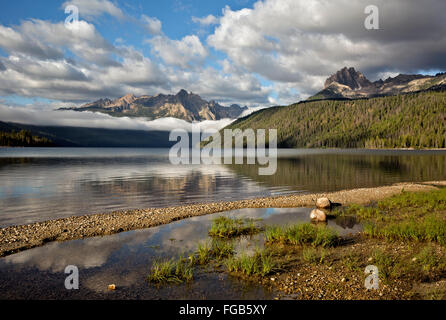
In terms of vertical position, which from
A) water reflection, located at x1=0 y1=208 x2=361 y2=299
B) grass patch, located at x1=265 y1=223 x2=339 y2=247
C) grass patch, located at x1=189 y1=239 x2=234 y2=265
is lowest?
water reflection, located at x1=0 y1=208 x2=361 y2=299

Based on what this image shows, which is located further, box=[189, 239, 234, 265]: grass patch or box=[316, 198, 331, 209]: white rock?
box=[316, 198, 331, 209]: white rock

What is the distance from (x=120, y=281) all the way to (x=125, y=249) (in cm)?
443

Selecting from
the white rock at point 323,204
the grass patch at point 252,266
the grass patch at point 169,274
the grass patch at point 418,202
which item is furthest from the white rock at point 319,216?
the grass patch at point 169,274

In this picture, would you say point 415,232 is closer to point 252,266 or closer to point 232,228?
point 252,266

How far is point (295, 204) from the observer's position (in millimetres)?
31203

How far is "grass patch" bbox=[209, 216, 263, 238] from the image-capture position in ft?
65.6

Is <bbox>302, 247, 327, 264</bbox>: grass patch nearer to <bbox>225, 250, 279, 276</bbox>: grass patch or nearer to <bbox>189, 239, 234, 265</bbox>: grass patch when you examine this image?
<bbox>225, 250, 279, 276</bbox>: grass patch

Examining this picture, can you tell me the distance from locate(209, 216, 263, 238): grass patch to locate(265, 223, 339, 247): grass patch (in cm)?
249

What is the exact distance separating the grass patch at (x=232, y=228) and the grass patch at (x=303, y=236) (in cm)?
249

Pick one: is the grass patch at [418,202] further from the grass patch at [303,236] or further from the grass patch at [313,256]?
the grass patch at [313,256]

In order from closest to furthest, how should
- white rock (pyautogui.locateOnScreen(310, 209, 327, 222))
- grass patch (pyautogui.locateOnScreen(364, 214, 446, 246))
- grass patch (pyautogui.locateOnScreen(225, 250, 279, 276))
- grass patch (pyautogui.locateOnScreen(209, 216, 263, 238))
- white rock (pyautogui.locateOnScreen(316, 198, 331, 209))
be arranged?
grass patch (pyautogui.locateOnScreen(225, 250, 279, 276)) → grass patch (pyautogui.locateOnScreen(364, 214, 446, 246)) → grass patch (pyautogui.locateOnScreen(209, 216, 263, 238)) → white rock (pyautogui.locateOnScreen(310, 209, 327, 222)) → white rock (pyautogui.locateOnScreen(316, 198, 331, 209))

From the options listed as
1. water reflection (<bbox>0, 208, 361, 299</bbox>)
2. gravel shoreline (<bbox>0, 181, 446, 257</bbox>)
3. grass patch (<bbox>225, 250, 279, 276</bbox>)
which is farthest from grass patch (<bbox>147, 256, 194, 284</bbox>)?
gravel shoreline (<bbox>0, 181, 446, 257</bbox>)
